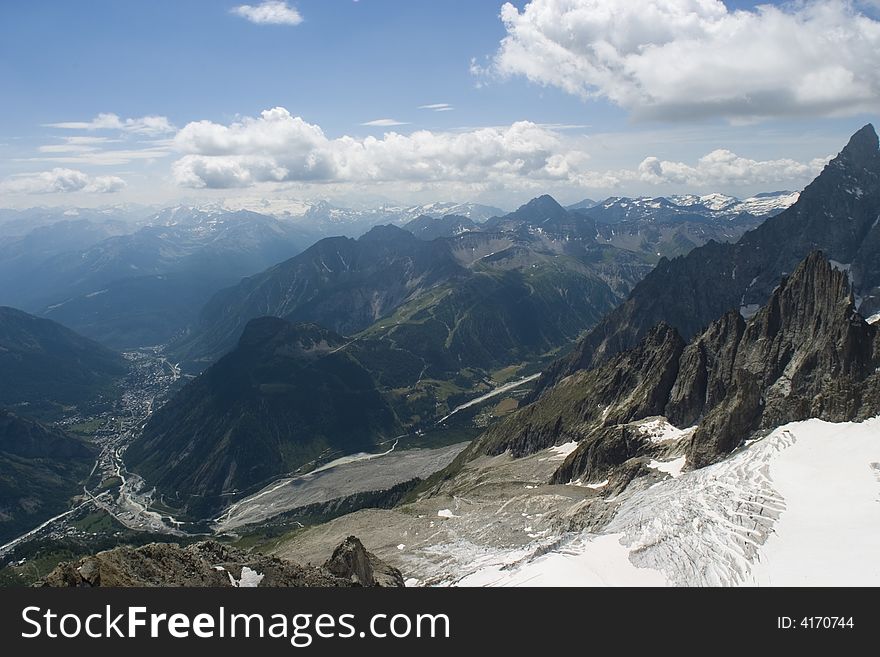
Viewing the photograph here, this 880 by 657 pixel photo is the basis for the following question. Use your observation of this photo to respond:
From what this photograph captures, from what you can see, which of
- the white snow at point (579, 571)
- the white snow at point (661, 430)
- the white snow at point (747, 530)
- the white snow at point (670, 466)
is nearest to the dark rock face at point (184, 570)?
the white snow at point (579, 571)

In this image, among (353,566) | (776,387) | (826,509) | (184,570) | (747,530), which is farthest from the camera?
(776,387)

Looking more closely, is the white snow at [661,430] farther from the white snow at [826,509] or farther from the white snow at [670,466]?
the white snow at [826,509]

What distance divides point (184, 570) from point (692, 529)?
280 feet

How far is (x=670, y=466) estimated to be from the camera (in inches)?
6004

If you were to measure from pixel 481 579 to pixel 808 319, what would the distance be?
503 ft

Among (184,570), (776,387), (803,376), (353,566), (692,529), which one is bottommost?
(692,529)

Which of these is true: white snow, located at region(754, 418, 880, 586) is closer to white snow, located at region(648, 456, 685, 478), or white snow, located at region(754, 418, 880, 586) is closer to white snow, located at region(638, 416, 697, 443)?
white snow, located at region(648, 456, 685, 478)

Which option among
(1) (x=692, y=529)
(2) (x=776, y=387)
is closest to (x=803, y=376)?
(2) (x=776, y=387)

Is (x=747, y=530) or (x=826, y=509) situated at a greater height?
(x=826, y=509)

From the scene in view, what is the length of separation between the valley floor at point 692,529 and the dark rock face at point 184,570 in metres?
33.0

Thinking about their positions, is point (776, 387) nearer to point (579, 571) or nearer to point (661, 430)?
point (661, 430)

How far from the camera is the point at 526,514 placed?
150m
